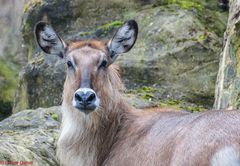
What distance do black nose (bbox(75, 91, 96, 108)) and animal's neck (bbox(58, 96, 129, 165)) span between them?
47 centimetres

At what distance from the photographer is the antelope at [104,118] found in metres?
7.42

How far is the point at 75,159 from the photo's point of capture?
27.6ft

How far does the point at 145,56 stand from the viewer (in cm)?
1210

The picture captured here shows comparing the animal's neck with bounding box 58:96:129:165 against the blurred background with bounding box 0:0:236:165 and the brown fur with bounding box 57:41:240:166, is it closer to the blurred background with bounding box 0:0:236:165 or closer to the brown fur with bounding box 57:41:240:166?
the brown fur with bounding box 57:41:240:166

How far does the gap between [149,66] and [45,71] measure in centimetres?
188

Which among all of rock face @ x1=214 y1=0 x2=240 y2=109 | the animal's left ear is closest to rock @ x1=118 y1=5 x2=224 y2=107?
rock face @ x1=214 y1=0 x2=240 y2=109

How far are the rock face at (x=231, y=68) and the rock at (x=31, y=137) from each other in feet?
7.49

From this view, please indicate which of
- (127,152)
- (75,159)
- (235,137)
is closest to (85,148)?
(75,159)

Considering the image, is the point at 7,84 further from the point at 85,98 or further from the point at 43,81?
the point at 85,98

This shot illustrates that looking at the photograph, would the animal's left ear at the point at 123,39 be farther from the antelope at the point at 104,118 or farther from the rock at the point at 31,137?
the rock at the point at 31,137

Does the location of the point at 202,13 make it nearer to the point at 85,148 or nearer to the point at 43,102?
the point at 43,102

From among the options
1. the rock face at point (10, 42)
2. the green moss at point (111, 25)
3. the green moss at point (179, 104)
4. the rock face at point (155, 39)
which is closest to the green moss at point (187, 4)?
the rock face at point (155, 39)

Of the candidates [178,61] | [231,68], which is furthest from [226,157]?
[178,61]

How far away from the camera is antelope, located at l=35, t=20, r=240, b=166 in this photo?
24.3 feet
